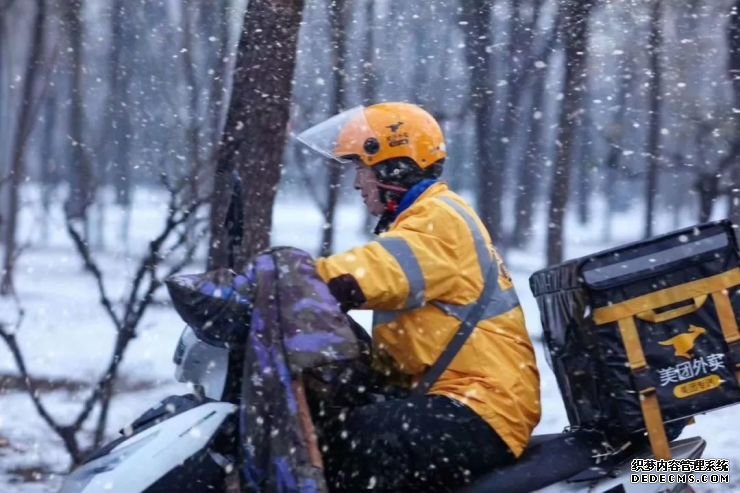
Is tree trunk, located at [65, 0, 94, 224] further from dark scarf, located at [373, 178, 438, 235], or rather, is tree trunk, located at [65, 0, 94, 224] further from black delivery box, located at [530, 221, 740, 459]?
black delivery box, located at [530, 221, 740, 459]

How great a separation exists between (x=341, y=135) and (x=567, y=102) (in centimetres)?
1080

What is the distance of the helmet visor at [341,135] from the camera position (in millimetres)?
3639

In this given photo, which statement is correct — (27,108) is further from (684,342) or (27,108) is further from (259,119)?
(684,342)

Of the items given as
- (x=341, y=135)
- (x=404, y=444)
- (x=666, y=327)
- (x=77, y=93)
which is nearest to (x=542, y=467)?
(x=404, y=444)

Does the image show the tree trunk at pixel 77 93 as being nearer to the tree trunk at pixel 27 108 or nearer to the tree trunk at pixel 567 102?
the tree trunk at pixel 27 108

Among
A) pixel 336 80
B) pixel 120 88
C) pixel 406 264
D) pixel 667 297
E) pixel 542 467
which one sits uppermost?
pixel 120 88

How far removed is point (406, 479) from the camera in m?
3.41

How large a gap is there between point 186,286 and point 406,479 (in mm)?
890

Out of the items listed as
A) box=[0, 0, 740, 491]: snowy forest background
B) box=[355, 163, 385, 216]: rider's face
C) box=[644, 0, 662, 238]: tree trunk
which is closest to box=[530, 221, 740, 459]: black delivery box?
box=[355, 163, 385, 216]: rider's face

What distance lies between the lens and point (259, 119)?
6.32 m

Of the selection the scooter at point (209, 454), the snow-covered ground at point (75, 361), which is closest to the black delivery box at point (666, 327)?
the scooter at point (209, 454)

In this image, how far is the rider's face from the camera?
3695 millimetres

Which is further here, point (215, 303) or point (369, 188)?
point (369, 188)

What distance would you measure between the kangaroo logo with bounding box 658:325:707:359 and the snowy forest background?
3.21 m
